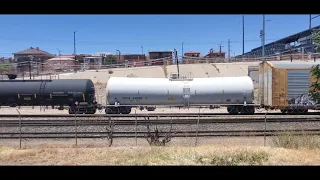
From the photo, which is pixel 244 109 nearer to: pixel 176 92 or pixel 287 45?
pixel 176 92

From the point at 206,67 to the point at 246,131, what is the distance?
48.7 meters

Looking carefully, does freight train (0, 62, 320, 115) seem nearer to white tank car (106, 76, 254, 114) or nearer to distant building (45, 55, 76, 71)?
white tank car (106, 76, 254, 114)

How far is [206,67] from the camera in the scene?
6475 cm

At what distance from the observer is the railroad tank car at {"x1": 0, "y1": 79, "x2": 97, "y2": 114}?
29.8 metres

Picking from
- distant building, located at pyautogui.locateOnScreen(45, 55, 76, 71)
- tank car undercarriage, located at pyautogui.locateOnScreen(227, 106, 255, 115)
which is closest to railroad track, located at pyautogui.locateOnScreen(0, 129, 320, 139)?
tank car undercarriage, located at pyautogui.locateOnScreen(227, 106, 255, 115)

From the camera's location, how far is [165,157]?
1014cm

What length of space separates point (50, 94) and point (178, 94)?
11.0m

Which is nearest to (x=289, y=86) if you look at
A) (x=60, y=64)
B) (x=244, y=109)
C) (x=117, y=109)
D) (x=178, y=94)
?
(x=244, y=109)

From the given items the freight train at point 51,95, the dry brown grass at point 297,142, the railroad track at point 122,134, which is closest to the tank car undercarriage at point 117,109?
the freight train at point 51,95

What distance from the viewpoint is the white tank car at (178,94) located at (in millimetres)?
28953

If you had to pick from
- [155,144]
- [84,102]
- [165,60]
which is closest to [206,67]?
[165,60]

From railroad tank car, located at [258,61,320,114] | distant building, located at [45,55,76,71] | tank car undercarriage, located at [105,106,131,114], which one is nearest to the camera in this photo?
railroad tank car, located at [258,61,320,114]

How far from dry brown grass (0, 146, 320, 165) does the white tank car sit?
55.9 ft

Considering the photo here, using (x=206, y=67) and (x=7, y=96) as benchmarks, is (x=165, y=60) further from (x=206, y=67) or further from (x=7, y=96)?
(x=7, y=96)
